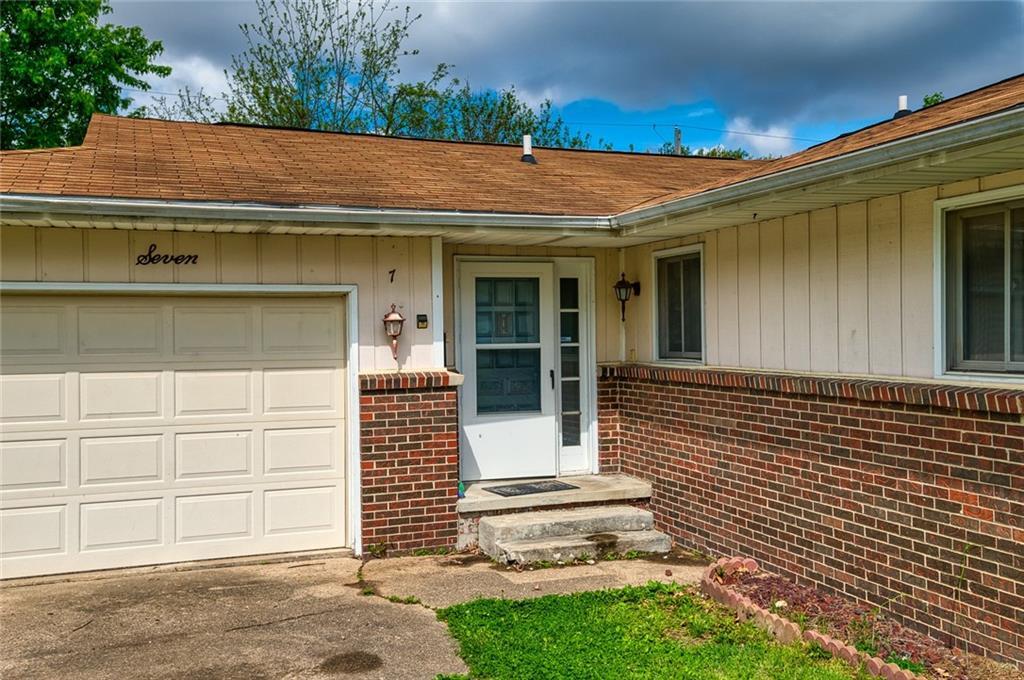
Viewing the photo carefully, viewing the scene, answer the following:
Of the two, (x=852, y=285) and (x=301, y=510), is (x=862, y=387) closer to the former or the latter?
(x=852, y=285)

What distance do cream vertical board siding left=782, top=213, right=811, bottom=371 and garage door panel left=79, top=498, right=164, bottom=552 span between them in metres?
4.97

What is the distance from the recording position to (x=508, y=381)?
25.8ft

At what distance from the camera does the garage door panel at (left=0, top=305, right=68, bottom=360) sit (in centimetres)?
600

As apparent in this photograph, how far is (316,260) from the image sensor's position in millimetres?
6547

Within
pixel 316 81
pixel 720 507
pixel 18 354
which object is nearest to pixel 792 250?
pixel 720 507

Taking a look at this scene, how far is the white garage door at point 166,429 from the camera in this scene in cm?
606

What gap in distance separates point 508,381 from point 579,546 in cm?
190

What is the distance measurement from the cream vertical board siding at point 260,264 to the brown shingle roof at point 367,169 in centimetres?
41

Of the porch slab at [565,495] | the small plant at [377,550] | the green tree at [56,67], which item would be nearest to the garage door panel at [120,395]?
the small plant at [377,550]

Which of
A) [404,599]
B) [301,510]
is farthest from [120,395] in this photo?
[404,599]

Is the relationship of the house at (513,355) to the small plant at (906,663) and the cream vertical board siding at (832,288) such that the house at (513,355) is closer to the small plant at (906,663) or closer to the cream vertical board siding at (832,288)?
the cream vertical board siding at (832,288)

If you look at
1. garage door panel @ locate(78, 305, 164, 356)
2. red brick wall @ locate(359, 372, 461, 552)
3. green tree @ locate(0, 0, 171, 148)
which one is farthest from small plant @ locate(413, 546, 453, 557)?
green tree @ locate(0, 0, 171, 148)

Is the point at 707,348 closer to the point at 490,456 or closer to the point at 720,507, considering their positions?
the point at 720,507

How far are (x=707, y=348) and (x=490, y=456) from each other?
2.31m
